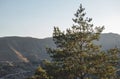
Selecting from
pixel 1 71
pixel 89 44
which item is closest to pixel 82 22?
pixel 89 44

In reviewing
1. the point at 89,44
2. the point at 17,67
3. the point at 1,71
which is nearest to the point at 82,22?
the point at 89,44

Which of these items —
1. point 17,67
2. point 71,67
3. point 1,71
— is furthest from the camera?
point 17,67

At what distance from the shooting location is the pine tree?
97.8ft

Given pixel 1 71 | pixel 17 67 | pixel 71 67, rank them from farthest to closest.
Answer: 1. pixel 17 67
2. pixel 1 71
3. pixel 71 67

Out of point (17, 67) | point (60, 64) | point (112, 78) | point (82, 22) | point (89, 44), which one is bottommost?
point (17, 67)

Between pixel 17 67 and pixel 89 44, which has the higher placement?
pixel 89 44

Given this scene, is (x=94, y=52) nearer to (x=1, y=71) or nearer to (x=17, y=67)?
(x=1, y=71)

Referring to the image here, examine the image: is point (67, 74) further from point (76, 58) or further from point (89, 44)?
point (89, 44)

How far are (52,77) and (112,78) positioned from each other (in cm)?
654

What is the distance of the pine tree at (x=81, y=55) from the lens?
29.8 meters

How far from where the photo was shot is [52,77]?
30.5m

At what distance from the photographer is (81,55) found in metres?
29.7

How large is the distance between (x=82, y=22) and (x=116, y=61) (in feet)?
18.1

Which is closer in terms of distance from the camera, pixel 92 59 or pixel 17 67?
pixel 92 59
